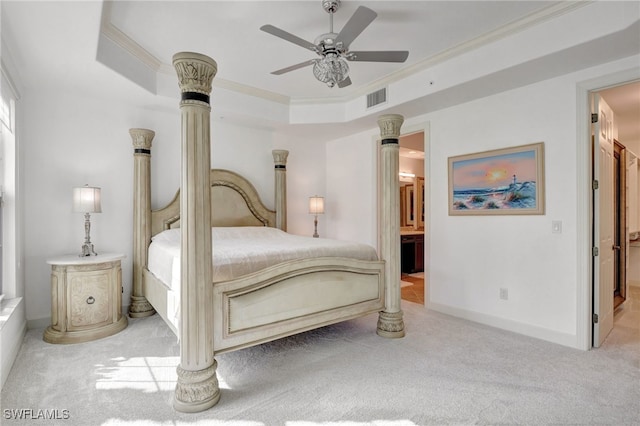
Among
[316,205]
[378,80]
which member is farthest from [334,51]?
[316,205]

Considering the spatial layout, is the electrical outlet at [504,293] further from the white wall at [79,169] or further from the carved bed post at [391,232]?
the white wall at [79,169]

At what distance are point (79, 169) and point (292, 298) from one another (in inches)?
111

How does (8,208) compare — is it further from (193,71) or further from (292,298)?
(292,298)

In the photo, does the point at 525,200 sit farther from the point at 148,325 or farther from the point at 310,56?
the point at 148,325

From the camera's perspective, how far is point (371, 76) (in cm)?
388

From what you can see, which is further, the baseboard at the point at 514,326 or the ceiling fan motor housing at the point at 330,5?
the baseboard at the point at 514,326

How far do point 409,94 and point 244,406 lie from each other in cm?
330

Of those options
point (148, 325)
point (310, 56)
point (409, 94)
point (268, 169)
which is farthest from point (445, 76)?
point (148, 325)

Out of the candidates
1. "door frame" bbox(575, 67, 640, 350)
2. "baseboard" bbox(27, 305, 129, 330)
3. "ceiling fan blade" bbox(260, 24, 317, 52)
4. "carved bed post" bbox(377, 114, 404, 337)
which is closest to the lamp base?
"baseboard" bbox(27, 305, 129, 330)

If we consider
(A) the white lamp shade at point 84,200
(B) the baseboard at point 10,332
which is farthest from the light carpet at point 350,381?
(A) the white lamp shade at point 84,200

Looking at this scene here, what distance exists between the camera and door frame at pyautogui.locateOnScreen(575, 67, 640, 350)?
9.62 feet

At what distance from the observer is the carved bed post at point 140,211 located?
3820mm

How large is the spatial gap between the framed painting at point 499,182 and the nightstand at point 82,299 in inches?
144

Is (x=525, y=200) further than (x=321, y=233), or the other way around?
(x=321, y=233)
